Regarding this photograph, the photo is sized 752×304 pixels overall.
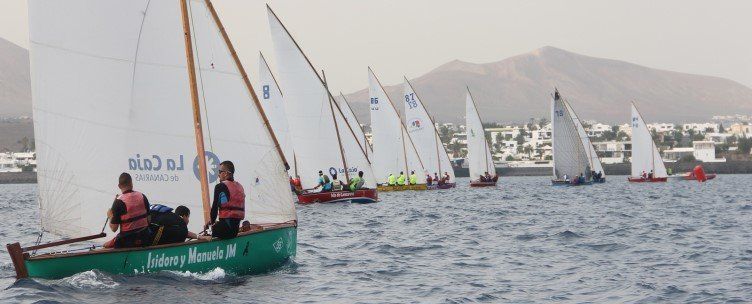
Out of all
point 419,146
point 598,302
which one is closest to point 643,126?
point 419,146

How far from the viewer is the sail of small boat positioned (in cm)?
→ 9712

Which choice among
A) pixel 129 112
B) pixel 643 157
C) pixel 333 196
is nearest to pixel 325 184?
pixel 333 196

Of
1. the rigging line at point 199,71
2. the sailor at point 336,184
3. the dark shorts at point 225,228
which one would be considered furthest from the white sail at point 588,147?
the dark shorts at point 225,228

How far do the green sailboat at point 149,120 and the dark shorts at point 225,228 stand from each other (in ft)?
0.52

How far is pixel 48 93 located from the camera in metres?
22.6

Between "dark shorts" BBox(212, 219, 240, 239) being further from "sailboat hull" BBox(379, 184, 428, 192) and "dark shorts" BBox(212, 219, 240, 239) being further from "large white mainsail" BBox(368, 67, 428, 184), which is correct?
"large white mainsail" BBox(368, 67, 428, 184)

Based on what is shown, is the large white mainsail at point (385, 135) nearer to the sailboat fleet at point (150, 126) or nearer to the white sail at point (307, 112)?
the white sail at point (307, 112)

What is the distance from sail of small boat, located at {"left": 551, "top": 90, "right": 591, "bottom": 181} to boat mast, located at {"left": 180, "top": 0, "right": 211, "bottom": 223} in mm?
75259

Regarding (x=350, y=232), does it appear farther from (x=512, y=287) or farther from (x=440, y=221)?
(x=512, y=287)

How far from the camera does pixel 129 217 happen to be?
67.7ft

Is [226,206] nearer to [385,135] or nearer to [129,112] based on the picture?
[129,112]

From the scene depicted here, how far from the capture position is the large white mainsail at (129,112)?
74.2ft

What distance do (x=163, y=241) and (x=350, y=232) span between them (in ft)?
54.1

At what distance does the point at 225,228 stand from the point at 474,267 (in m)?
6.68
